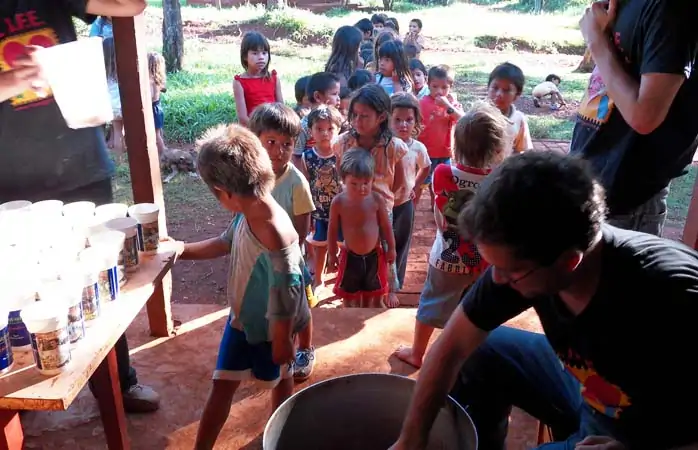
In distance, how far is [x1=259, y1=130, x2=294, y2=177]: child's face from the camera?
282 cm

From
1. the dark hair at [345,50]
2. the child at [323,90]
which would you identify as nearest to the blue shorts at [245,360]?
the child at [323,90]

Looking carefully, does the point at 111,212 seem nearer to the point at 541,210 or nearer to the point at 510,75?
the point at 541,210

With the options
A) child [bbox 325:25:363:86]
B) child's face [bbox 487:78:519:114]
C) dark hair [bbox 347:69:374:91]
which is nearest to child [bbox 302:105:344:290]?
child's face [bbox 487:78:519:114]

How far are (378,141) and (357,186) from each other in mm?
502

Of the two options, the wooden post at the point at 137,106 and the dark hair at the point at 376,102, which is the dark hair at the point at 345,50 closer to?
the dark hair at the point at 376,102

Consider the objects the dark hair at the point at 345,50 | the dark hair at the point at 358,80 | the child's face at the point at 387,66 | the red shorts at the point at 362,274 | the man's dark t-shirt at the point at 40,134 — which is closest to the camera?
the man's dark t-shirt at the point at 40,134

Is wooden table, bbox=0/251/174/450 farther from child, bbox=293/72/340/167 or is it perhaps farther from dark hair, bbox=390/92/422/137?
child, bbox=293/72/340/167

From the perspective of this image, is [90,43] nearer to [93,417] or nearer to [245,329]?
[245,329]

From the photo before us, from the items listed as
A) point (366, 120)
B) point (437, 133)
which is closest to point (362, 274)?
point (366, 120)

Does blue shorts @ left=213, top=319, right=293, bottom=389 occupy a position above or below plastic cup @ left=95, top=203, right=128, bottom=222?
below

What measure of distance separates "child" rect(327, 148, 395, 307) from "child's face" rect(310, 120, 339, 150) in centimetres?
48

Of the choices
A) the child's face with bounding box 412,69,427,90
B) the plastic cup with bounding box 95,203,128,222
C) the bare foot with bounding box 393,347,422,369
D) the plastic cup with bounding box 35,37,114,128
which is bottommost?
the bare foot with bounding box 393,347,422,369

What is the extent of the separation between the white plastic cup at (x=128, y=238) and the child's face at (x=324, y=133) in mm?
1949

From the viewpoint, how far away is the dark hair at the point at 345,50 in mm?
5973
